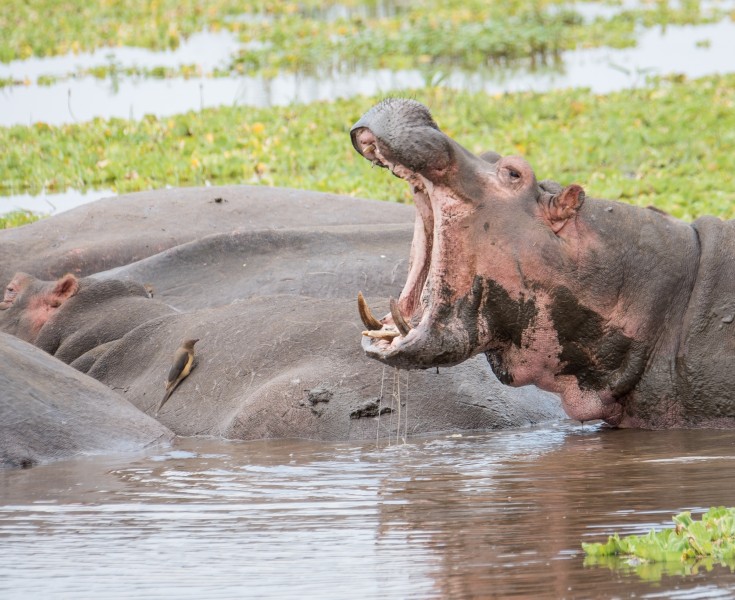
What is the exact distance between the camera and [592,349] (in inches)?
211

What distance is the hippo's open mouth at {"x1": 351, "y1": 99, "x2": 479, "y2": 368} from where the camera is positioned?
16.2 feet

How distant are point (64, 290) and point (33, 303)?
0.75ft

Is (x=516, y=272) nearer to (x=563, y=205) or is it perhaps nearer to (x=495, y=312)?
(x=495, y=312)

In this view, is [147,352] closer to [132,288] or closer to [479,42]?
[132,288]

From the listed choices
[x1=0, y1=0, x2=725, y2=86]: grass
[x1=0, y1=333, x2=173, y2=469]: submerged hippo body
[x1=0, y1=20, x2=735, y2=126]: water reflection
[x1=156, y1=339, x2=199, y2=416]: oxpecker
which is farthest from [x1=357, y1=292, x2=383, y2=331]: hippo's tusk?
[x1=0, y1=0, x2=725, y2=86]: grass

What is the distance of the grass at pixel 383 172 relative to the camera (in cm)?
1127

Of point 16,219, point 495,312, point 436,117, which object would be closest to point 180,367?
point 495,312

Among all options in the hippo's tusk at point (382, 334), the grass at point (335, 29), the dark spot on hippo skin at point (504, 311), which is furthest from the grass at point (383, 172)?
the hippo's tusk at point (382, 334)

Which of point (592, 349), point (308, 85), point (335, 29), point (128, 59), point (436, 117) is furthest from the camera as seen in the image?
point (335, 29)

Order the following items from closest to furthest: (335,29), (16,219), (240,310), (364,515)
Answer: (364,515) < (240,310) < (16,219) < (335,29)

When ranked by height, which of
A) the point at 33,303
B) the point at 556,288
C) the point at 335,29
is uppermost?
the point at 556,288

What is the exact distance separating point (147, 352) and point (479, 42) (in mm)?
13241

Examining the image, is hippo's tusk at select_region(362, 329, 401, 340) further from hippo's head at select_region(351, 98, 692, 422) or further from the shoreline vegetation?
the shoreline vegetation

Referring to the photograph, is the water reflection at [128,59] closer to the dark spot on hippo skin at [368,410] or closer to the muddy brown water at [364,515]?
the dark spot on hippo skin at [368,410]
